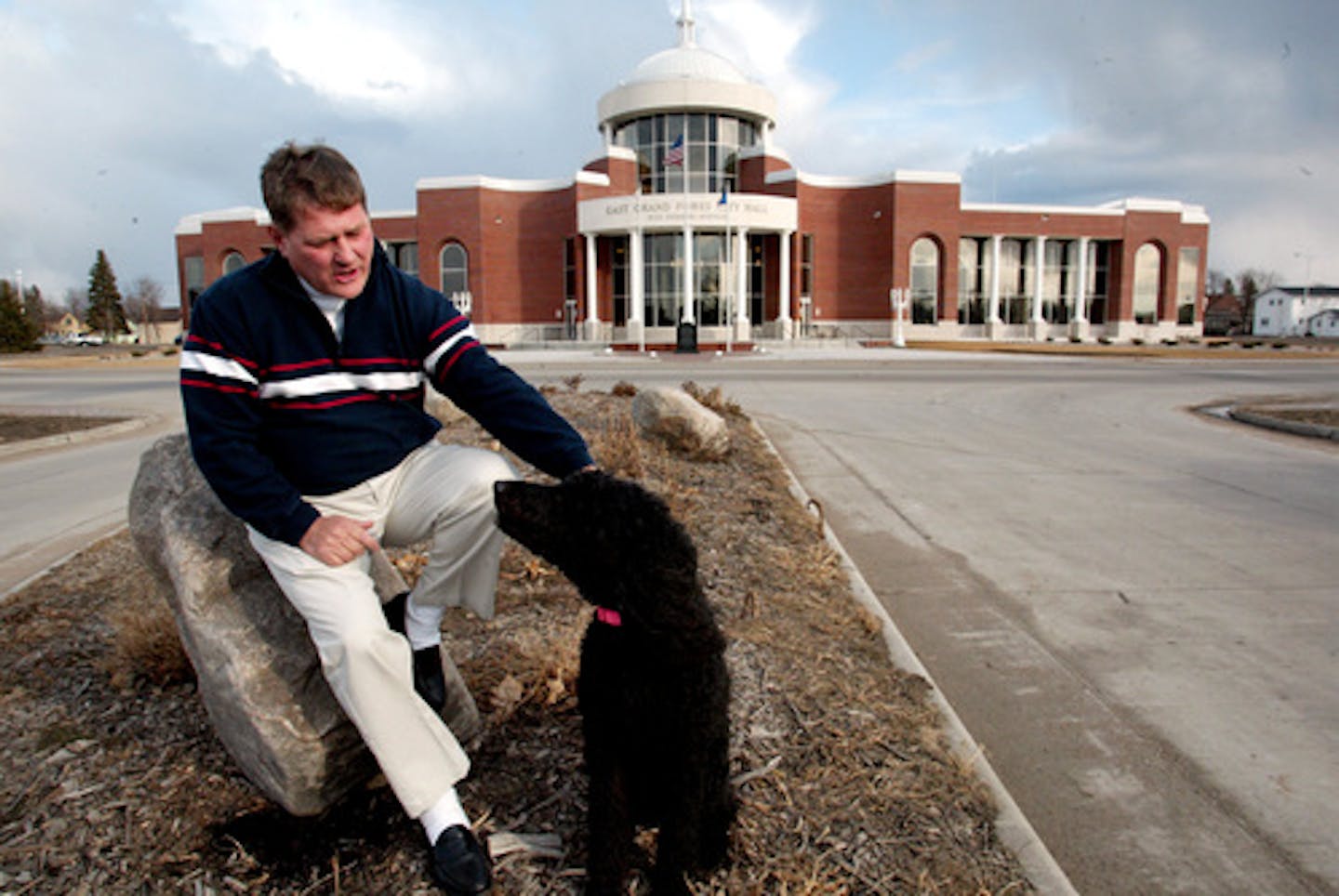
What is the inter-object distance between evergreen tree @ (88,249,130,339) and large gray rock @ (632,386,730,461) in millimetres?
98891

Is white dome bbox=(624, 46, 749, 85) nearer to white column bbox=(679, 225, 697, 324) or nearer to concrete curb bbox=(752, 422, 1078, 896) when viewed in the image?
white column bbox=(679, 225, 697, 324)

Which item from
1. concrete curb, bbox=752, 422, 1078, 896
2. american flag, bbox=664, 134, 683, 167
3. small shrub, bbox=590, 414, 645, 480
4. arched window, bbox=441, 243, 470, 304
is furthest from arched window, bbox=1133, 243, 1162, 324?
concrete curb, bbox=752, 422, 1078, 896

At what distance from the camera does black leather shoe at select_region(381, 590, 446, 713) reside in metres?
2.67

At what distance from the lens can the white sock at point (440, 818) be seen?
2.33 m

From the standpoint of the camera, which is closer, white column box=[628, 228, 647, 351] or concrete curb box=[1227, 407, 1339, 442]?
concrete curb box=[1227, 407, 1339, 442]

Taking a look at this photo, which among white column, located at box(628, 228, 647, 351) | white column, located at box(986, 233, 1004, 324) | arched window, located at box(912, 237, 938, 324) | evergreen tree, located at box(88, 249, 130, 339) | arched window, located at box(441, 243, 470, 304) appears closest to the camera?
white column, located at box(628, 228, 647, 351)

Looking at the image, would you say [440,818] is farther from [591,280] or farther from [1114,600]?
[591,280]

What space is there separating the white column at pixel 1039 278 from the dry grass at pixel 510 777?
52.8 meters

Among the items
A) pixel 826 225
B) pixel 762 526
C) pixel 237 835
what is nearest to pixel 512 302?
pixel 826 225

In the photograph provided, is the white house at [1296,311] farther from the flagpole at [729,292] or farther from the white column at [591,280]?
the white column at [591,280]

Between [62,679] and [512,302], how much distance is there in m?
47.5

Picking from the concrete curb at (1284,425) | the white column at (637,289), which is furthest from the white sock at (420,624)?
the white column at (637,289)

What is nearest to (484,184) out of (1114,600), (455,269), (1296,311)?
(455,269)

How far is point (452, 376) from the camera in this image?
275 cm
